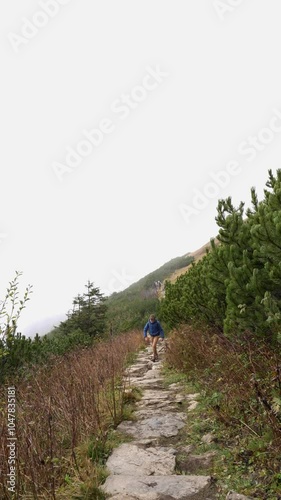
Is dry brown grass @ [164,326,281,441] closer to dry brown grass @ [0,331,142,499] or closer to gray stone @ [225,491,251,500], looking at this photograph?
gray stone @ [225,491,251,500]

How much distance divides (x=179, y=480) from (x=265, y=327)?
218 cm

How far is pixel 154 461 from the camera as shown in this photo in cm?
365

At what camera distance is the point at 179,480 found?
315cm

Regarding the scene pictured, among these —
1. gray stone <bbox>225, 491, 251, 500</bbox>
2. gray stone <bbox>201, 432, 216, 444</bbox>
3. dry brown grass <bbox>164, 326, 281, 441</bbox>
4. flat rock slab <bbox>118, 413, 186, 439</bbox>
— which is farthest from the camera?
flat rock slab <bbox>118, 413, 186, 439</bbox>

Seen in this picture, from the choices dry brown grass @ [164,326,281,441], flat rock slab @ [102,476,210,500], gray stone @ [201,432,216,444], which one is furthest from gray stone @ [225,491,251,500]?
gray stone @ [201,432,216,444]

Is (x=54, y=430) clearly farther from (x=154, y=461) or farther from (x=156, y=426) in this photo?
(x=156, y=426)

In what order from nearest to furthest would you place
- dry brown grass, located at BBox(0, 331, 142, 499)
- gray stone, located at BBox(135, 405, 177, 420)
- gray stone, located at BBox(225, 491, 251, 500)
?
gray stone, located at BBox(225, 491, 251, 500)
dry brown grass, located at BBox(0, 331, 142, 499)
gray stone, located at BBox(135, 405, 177, 420)

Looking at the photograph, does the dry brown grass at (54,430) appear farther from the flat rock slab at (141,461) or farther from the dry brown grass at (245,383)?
the dry brown grass at (245,383)

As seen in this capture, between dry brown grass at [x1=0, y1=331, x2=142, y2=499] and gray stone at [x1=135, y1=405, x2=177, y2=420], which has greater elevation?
dry brown grass at [x1=0, y1=331, x2=142, y2=499]

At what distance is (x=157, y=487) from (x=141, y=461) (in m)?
0.59

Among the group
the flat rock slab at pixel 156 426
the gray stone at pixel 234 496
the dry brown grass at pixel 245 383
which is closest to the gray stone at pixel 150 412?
the flat rock slab at pixel 156 426

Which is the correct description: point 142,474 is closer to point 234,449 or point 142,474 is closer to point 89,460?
point 89,460

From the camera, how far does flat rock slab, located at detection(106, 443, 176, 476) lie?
3.40 meters

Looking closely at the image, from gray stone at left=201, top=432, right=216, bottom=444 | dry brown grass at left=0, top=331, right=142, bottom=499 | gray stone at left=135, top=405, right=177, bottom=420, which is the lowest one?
gray stone at left=201, top=432, right=216, bottom=444
